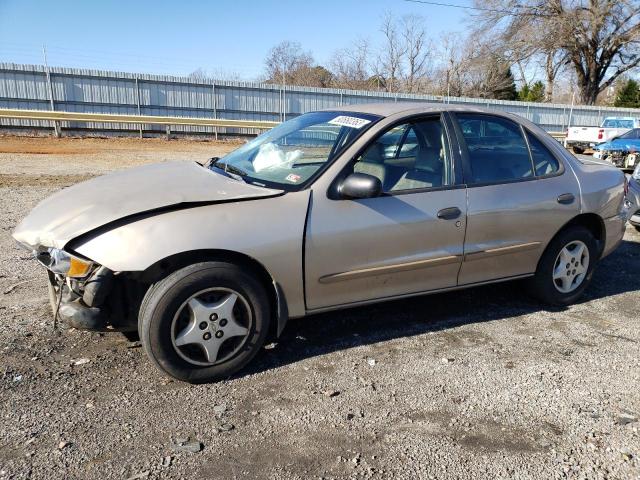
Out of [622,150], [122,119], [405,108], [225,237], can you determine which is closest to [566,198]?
[405,108]

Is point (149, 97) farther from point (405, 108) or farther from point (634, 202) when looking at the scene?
point (405, 108)

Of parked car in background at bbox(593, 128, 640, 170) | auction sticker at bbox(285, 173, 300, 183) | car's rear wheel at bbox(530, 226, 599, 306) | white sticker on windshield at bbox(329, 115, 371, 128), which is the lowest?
car's rear wheel at bbox(530, 226, 599, 306)

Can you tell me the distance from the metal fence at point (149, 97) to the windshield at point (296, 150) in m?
17.1

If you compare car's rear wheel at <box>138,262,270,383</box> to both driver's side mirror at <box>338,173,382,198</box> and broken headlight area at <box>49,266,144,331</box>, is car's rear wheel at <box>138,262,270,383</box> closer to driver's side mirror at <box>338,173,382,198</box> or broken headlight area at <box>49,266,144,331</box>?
broken headlight area at <box>49,266,144,331</box>

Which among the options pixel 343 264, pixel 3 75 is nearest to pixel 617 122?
pixel 343 264

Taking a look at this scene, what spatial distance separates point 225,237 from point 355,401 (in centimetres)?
120

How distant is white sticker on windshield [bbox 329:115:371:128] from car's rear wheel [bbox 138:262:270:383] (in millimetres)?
1354

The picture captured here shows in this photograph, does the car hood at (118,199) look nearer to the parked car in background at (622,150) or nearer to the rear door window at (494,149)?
the rear door window at (494,149)

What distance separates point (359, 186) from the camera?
3316 mm

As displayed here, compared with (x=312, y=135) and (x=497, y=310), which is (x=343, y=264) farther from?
(x=497, y=310)

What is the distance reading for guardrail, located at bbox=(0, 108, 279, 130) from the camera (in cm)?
2039

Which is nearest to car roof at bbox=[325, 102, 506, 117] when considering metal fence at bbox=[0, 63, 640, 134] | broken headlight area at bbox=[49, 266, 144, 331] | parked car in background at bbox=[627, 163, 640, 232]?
broken headlight area at bbox=[49, 266, 144, 331]

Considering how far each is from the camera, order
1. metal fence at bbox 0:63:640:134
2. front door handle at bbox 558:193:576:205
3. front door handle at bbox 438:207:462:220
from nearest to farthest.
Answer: front door handle at bbox 438:207:462:220, front door handle at bbox 558:193:576:205, metal fence at bbox 0:63:640:134

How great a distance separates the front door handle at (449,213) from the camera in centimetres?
370
